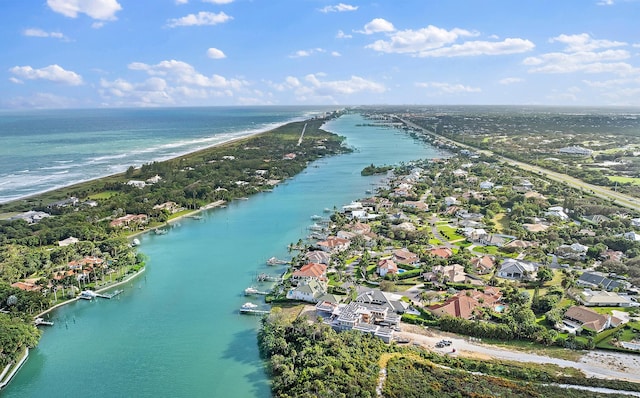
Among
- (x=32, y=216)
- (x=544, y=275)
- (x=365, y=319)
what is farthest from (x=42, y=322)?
(x=544, y=275)

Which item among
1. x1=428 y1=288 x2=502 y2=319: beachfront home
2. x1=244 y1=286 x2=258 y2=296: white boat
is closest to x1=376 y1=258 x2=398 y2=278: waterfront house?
x1=428 y1=288 x2=502 y2=319: beachfront home

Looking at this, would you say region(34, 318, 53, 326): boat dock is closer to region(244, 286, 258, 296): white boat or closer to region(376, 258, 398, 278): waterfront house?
region(244, 286, 258, 296): white boat

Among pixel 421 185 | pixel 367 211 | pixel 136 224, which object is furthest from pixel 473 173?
pixel 136 224

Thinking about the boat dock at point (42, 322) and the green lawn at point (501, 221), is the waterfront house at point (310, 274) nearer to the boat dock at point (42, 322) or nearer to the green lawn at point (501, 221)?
the boat dock at point (42, 322)

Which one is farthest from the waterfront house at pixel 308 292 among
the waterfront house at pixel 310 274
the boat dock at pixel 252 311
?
the boat dock at pixel 252 311

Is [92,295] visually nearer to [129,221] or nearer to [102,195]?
[129,221]
